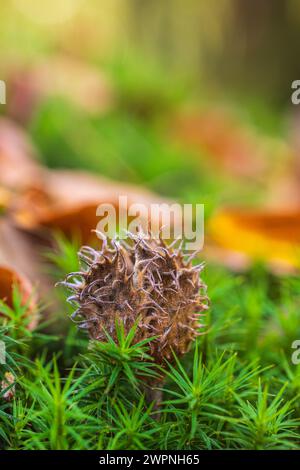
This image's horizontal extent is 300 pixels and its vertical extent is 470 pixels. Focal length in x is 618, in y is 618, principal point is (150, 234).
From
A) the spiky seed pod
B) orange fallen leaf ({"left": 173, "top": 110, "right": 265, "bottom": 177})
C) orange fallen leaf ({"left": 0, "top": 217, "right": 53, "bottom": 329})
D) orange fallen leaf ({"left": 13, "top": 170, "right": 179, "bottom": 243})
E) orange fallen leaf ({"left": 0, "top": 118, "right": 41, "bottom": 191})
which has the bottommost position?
the spiky seed pod

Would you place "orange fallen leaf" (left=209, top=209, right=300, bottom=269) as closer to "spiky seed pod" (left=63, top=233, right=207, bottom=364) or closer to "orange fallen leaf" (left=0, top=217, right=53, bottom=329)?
"orange fallen leaf" (left=0, top=217, right=53, bottom=329)

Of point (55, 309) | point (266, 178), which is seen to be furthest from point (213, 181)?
point (55, 309)

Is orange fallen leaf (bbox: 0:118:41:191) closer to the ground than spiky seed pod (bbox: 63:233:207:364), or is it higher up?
higher up

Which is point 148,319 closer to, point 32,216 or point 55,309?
point 55,309

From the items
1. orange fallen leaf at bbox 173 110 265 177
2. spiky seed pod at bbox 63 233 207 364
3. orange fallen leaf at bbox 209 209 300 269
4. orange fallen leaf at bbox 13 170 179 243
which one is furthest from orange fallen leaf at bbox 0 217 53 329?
orange fallen leaf at bbox 173 110 265 177

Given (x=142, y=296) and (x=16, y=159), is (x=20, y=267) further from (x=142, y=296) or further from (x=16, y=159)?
(x=16, y=159)

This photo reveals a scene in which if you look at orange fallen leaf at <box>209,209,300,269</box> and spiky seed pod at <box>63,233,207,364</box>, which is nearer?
spiky seed pod at <box>63,233,207,364</box>
